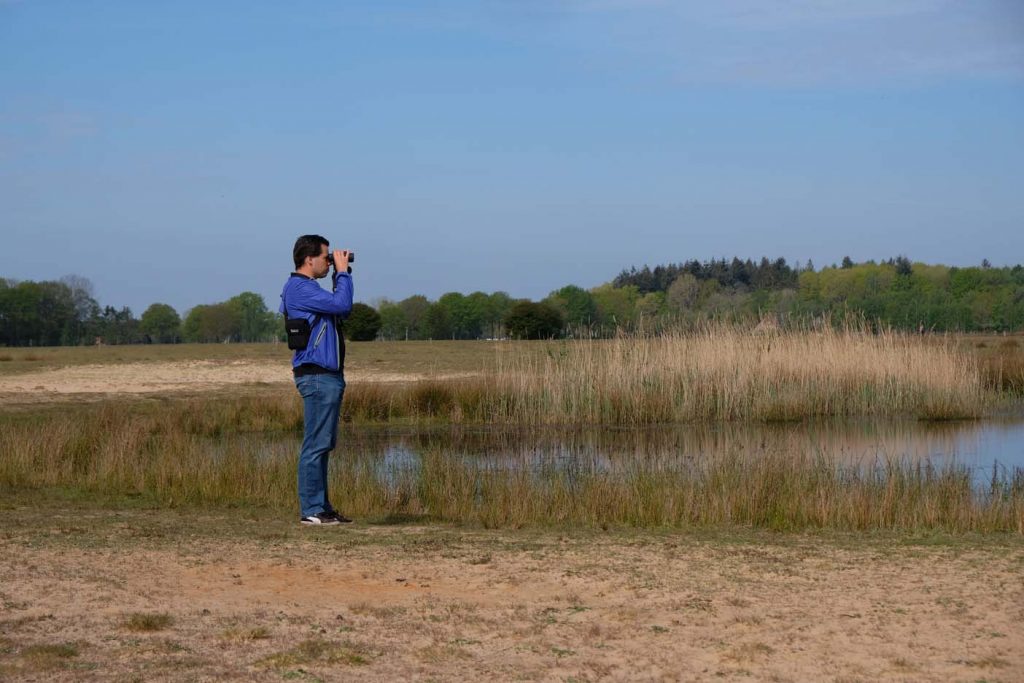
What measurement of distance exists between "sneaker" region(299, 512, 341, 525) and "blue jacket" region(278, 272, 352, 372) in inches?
41.8

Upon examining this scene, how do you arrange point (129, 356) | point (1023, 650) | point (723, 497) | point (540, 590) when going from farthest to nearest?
1. point (129, 356)
2. point (723, 497)
3. point (540, 590)
4. point (1023, 650)

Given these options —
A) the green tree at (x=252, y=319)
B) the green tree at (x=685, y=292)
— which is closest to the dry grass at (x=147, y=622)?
the green tree at (x=685, y=292)

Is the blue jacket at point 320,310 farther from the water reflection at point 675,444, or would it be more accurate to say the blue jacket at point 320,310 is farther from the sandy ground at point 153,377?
the sandy ground at point 153,377

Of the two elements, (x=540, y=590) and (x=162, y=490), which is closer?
(x=540, y=590)

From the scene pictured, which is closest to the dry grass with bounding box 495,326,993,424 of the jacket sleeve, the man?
the man

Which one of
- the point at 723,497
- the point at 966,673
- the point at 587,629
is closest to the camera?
the point at 966,673

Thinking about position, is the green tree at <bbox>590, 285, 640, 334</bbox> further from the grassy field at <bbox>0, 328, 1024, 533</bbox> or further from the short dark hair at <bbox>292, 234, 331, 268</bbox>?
the short dark hair at <bbox>292, 234, 331, 268</bbox>

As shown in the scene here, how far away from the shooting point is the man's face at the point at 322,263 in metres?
7.76

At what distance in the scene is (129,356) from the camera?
123 feet

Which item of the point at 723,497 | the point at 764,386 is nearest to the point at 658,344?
the point at 764,386

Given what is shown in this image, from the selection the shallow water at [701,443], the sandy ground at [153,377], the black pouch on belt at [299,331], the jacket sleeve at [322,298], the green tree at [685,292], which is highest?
the green tree at [685,292]

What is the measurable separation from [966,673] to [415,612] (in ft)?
7.72

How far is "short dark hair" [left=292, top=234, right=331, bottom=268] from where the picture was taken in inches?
306

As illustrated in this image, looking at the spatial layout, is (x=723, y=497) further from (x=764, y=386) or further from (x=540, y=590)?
(x=764, y=386)
